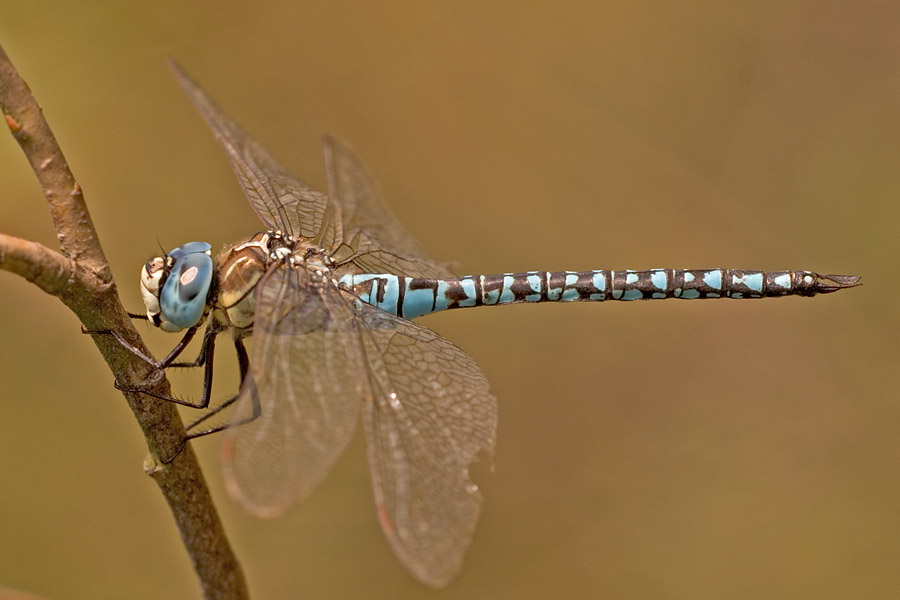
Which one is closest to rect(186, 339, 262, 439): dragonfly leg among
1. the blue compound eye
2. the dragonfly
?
the dragonfly

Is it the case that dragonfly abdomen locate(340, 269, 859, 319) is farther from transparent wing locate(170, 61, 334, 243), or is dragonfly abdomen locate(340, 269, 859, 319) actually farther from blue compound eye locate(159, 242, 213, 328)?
blue compound eye locate(159, 242, 213, 328)

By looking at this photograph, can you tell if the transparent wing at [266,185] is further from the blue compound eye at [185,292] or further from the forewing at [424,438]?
the forewing at [424,438]

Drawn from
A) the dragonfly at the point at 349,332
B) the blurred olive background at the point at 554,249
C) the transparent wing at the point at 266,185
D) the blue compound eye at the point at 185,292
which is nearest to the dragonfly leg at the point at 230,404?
the dragonfly at the point at 349,332

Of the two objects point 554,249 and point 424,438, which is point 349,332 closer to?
point 424,438

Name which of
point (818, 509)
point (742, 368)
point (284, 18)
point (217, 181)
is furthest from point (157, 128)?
point (818, 509)

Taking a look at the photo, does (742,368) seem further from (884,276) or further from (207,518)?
(207,518)

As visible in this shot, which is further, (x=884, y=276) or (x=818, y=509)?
(x=884, y=276)

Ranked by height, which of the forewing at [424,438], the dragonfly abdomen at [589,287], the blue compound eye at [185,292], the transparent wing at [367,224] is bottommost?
the forewing at [424,438]
